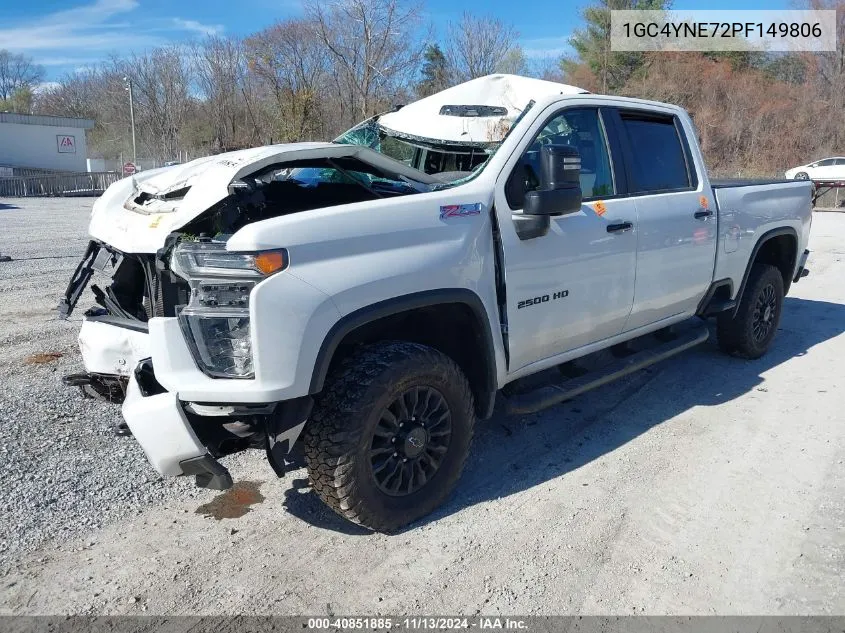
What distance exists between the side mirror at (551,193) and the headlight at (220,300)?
1332mm

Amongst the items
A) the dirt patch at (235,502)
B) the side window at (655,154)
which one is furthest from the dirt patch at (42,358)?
the side window at (655,154)

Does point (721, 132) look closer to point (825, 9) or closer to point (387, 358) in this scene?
point (825, 9)

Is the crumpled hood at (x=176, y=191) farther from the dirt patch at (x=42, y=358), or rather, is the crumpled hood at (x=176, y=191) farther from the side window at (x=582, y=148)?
the dirt patch at (x=42, y=358)

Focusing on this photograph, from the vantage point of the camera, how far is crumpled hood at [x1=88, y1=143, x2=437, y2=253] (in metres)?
3.09

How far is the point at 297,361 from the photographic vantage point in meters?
2.79

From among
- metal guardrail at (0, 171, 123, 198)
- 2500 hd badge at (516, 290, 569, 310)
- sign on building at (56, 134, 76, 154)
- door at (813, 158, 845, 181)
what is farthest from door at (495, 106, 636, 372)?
sign on building at (56, 134, 76, 154)

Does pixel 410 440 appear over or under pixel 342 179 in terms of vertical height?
under

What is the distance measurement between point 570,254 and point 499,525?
1.51m

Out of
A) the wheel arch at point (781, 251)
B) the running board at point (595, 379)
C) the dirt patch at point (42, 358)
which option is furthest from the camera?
the wheel arch at point (781, 251)

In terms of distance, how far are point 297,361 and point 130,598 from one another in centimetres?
119

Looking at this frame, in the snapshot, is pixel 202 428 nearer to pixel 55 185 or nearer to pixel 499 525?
pixel 499 525

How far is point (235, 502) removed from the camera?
3615mm

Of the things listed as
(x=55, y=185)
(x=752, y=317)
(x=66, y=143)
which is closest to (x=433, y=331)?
(x=752, y=317)

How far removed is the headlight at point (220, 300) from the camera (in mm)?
2727
